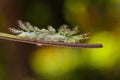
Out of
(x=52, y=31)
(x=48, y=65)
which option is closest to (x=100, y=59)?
(x=48, y=65)

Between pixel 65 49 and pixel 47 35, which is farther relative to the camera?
pixel 65 49

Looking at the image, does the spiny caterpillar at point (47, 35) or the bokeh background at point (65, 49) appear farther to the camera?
the bokeh background at point (65, 49)

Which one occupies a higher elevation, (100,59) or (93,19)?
(93,19)

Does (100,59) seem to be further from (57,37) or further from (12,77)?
(57,37)

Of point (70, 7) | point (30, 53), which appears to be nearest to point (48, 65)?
point (30, 53)

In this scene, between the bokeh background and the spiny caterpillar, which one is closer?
the spiny caterpillar

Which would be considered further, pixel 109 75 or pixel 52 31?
pixel 109 75
